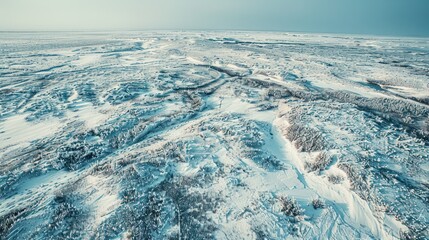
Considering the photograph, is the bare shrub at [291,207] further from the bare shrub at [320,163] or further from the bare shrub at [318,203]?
→ the bare shrub at [320,163]

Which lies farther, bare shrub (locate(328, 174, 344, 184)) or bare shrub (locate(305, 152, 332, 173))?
bare shrub (locate(305, 152, 332, 173))

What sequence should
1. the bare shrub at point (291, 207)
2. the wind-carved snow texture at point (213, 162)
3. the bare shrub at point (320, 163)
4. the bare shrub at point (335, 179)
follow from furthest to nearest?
the bare shrub at point (320, 163)
the bare shrub at point (335, 179)
the bare shrub at point (291, 207)
the wind-carved snow texture at point (213, 162)

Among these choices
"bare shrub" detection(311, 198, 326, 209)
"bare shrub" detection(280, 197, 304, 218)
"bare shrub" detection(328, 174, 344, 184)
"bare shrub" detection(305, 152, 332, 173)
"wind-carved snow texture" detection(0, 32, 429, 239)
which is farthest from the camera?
"bare shrub" detection(305, 152, 332, 173)

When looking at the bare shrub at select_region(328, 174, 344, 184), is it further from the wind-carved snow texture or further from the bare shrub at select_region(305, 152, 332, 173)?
the bare shrub at select_region(305, 152, 332, 173)

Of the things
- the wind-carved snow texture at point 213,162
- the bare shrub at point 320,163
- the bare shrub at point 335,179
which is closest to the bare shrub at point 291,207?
the wind-carved snow texture at point 213,162

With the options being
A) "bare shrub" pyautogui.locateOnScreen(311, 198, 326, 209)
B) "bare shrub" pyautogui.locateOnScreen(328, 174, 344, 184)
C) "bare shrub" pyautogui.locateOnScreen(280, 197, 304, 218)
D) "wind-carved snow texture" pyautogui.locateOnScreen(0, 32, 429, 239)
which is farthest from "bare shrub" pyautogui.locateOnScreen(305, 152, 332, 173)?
"bare shrub" pyautogui.locateOnScreen(280, 197, 304, 218)

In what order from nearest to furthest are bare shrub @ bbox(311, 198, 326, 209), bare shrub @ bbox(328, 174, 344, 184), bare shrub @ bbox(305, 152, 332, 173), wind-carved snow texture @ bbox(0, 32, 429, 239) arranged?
wind-carved snow texture @ bbox(0, 32, 429, 239) < bare shrub @ bbox(311, 198, 326, 209) < bare shrub @ bbox(328, 174, 344, 184) < bare shrub @ bbox(305, 152, 332, 173)

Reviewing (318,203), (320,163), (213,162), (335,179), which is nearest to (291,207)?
(318,203)

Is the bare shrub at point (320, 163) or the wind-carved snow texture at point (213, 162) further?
the bare shrub at point (320, 163)
